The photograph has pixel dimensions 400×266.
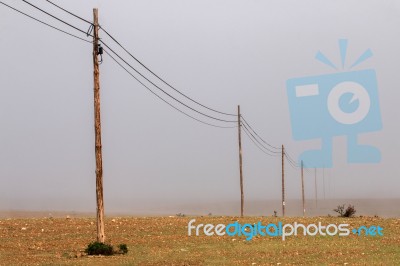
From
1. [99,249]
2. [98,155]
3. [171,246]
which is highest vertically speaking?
[98,155]

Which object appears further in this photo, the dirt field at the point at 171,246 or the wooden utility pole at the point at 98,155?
the wooden utility pole at the point at 98,155

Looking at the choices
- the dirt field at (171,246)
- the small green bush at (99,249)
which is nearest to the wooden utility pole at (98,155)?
the small green bush at (99,249)

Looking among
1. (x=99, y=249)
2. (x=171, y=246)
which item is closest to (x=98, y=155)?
(x=99, y=249)

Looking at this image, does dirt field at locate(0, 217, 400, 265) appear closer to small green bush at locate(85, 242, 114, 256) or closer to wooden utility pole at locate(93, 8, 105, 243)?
small green bush at locate(85, 242, 114, 256)

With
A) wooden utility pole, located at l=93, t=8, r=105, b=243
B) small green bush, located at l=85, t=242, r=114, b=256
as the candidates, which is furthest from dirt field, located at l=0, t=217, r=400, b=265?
wooden utility pole, located at l=93, t=8, r=105, b=243

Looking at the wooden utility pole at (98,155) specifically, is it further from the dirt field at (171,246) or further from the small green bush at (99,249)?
the dirt field at (171,246)

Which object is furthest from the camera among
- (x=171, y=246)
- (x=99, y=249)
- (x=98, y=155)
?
(x=171, y=246)

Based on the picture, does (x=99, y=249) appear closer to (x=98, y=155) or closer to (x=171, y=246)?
(x=98, y=155)

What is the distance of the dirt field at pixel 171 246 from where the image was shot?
2842 cm

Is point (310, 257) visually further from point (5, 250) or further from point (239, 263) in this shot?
point (5, 250)

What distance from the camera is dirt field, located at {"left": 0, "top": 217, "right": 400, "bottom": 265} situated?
93.2 feet

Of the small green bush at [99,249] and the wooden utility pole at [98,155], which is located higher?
the wooden utility pole at [98,155]

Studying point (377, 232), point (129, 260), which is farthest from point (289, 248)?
point (377, 232)

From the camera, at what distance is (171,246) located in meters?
34.2
